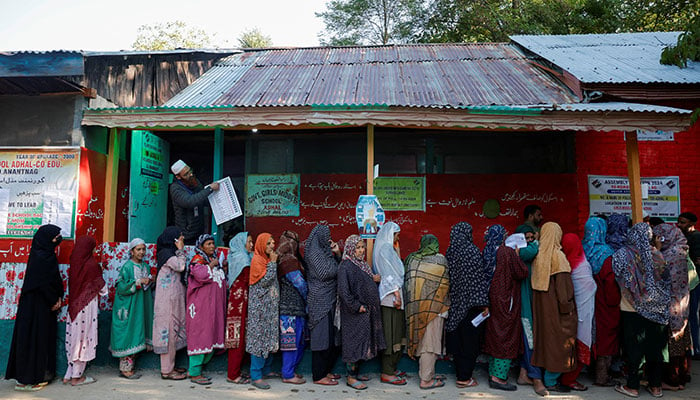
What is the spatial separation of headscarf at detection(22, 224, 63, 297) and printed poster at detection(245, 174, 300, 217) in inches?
119

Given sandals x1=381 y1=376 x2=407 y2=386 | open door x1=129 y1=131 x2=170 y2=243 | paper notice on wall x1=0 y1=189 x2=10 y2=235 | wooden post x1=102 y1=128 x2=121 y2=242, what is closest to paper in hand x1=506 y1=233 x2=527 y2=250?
sandals x1=381 y1=376 x2=407 y2=386

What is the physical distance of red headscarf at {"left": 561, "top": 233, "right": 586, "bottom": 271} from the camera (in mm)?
4633

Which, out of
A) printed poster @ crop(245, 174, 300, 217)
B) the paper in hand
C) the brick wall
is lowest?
the paper in hand

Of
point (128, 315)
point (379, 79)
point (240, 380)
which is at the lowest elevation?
point (240, 380)

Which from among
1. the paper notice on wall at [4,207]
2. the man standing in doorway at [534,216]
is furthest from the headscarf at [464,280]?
the paper notice on wall at [4,207]

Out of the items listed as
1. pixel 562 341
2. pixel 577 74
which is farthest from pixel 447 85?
pixel 562 341

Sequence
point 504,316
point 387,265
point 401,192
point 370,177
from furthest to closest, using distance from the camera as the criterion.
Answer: point 401,192 → point 370,177 → point 387,265 → point 504,316

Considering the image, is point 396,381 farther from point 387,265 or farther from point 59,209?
point 59,209

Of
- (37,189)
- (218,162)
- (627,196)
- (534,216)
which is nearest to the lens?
(37,189)

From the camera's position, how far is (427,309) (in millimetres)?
4695

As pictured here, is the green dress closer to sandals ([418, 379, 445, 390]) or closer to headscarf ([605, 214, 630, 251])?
sandals ([418, 379, 445, 390])

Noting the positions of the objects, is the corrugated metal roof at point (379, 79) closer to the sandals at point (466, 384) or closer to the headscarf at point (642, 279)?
the headscarf at point (642, 279)

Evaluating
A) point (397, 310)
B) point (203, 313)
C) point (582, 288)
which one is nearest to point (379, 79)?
point (397, 310)

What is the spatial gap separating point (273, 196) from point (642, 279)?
5.01 m
